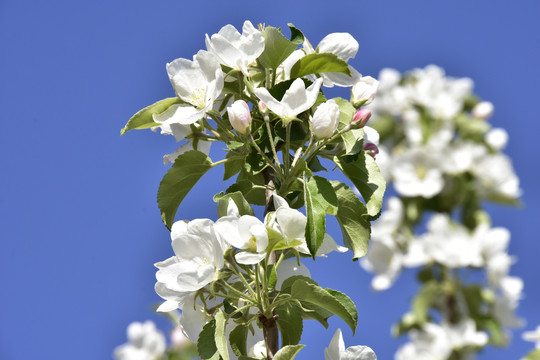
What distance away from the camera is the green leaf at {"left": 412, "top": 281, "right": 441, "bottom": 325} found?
15.7 feet

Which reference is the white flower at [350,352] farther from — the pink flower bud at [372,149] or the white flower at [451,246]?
the white flower at [451,246]

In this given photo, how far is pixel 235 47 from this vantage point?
4.63 ft

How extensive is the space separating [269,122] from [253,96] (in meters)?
0.07

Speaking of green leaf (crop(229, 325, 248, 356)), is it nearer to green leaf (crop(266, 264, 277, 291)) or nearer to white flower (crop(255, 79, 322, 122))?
green leaf (crop(266, 264, 277, 291))

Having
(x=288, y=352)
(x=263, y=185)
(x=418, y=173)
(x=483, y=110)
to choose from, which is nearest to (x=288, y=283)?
(x=288, y=352)

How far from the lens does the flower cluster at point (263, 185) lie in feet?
4.18

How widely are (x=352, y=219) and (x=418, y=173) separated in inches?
155

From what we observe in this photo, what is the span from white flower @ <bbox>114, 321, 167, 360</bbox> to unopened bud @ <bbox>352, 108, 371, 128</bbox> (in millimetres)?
3298

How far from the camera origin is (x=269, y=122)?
1.44m

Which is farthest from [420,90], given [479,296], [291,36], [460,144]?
[291,36]

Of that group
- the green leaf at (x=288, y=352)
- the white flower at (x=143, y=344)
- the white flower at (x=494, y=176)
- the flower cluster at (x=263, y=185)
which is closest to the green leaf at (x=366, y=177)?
the flower cluster at (x=263, y=185)

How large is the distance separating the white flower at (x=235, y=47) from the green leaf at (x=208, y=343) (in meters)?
0.54

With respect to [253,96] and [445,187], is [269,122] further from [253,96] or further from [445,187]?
[445,187]

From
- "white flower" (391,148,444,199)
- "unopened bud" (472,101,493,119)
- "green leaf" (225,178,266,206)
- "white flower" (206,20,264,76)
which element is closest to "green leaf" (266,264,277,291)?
"green leaf" (225,178,266,206)
